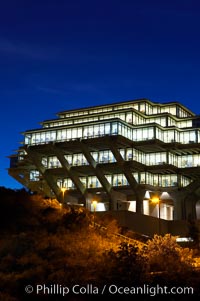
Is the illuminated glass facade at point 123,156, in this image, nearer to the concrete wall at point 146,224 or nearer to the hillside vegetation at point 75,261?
the concrete wall at point 146,224

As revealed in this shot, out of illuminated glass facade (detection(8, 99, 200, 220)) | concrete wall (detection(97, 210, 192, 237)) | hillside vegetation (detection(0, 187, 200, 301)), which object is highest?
illuminated glass facade (detection(8, 99, 200, 220))

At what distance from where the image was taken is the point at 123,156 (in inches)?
3378

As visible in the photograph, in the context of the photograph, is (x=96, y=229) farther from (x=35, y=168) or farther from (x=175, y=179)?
(x=35, y=168)

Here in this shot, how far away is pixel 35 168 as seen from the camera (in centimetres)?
9775

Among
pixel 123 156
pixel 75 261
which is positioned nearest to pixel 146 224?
pixel 123 156

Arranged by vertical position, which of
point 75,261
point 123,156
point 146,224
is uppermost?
point 123,156

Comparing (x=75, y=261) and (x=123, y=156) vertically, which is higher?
(x=123, y=156)

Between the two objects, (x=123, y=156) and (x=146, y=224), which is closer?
(x=146, y=224)

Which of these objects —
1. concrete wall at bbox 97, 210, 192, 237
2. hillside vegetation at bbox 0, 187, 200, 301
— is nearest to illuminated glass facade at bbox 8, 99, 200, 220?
concrete wall at bbox 97, 210, 192, 237

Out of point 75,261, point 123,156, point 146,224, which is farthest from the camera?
point 123,156

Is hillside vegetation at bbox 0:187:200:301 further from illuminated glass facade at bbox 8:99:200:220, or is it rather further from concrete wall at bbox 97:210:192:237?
illuminated glass facade at bbox 8:99:200:220

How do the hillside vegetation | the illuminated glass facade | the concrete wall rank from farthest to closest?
the illuminated glass facade → the concrete wall → the hillside vegetation

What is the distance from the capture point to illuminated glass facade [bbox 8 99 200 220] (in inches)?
3361

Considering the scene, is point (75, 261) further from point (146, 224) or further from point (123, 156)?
point (123, 156)
